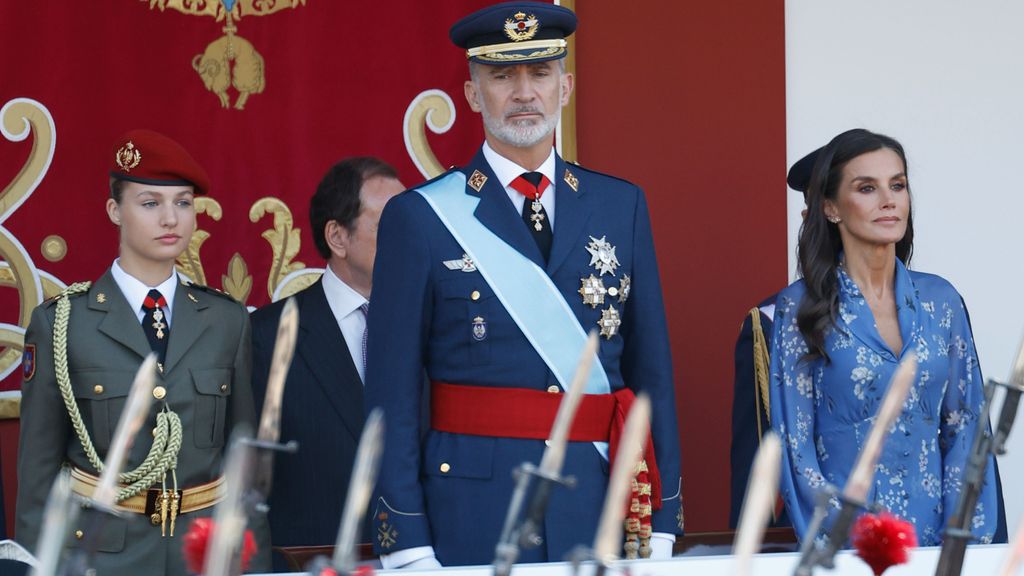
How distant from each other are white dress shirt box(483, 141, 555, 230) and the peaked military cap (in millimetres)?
170

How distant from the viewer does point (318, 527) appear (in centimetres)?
325

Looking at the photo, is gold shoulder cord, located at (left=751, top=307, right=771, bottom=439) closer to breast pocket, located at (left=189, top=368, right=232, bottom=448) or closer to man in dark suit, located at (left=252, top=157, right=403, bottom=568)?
man in dark suit, located at (left=252, top=157, right=403, bottom=568)

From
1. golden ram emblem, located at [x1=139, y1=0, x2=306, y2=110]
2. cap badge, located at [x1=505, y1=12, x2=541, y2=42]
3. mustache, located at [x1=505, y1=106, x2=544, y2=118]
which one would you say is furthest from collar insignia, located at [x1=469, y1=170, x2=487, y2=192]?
golden ram emblem, located at [x1=139, y1=0, x2=306, y2=110]

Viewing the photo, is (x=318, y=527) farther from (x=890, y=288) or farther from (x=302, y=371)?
(x=890, y=288)

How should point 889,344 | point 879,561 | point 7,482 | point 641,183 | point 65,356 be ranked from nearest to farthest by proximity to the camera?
point 879,561, point 65,356, point 889,344, point 7,482, point 641,183

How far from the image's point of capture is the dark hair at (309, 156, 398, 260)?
346 centimetres

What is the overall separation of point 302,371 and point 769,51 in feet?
4.92

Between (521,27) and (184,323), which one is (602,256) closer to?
(521,27)

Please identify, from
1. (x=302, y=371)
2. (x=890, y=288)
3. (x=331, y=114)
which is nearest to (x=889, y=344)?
(x=890, y=288)

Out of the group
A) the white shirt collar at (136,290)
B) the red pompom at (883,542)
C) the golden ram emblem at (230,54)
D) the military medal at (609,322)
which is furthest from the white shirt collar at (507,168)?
the red pompom at (883,542)

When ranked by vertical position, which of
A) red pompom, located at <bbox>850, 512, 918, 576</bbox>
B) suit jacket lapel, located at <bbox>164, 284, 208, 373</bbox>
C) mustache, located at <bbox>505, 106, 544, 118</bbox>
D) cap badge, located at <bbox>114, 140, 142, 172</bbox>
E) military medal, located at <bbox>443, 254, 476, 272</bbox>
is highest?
mustache, located at <bbox>505, 106, 544, 118</bbox>

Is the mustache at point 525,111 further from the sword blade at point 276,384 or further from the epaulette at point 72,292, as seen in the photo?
the sword blade at point 276,384

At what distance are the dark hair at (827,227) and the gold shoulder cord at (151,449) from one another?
1290mm

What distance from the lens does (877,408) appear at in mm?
2939
